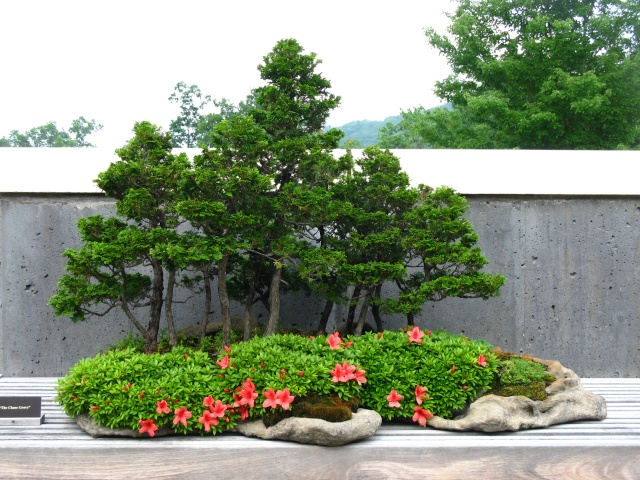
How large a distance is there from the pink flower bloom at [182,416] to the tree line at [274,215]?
954 millimetres

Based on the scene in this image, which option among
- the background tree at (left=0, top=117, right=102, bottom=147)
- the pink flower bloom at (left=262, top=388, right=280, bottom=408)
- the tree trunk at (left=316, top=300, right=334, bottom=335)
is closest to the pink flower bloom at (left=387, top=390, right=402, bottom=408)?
the pink flower bloom at (left=262, top=388, right=280, bottom=408)

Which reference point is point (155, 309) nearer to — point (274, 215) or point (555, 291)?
point (274, 215)

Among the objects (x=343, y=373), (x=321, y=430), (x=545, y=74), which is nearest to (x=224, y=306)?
(x=343, y=373)

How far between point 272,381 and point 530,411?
1.63m

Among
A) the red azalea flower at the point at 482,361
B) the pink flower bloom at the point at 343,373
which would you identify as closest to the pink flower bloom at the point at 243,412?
the pink flower bloom at the point at 343,373

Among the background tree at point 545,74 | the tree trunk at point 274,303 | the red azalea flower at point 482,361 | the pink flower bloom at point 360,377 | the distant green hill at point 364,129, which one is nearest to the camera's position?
the pink flower bloom at point 360,377

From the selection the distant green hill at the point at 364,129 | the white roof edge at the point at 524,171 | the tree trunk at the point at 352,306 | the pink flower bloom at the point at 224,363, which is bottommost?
the pink flower bloom at the point at 224,363

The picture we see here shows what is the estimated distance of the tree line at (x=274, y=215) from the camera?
420 cm

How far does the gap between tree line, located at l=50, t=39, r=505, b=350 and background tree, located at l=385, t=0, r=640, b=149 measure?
6.69 metres

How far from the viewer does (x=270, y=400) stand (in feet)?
11.8

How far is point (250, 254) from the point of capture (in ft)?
15.8

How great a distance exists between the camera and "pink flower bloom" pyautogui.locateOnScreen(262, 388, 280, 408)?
358cm

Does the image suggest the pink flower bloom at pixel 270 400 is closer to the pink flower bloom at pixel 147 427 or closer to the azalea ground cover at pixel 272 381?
the azalea ground cover at pixel 272 381

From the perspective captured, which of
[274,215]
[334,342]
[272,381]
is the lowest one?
[272,381]
